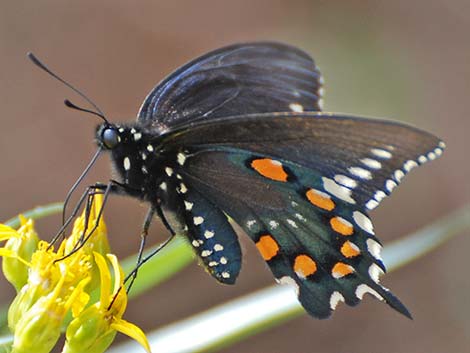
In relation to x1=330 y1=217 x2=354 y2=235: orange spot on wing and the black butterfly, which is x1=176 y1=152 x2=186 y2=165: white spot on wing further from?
x1=330 y1=217 x2=354 y2=235: orange spot on wing

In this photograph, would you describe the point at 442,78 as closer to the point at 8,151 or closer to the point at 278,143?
the point at 8,151

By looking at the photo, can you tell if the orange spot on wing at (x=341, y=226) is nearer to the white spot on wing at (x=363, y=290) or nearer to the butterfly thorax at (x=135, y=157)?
the white spot on wing at (x=363, y=290)

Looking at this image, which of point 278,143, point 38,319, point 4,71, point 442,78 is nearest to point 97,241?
point 38,319

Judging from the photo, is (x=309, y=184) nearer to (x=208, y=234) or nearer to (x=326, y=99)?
(x=208, y=234)

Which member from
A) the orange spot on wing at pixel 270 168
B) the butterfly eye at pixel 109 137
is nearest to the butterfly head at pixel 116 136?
the butterfly eye at pixel 109 137

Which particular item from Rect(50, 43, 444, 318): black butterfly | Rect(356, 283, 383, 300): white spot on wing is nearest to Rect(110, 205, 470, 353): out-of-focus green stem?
Rect(50, 43, 444, 318): black butterfly

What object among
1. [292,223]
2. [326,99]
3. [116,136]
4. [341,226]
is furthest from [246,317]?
[326,99]
